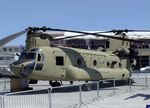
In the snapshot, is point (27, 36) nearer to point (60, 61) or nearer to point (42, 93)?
point (60, 61)

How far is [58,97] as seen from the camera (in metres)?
14.9

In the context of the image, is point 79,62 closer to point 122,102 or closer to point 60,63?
point 60,63

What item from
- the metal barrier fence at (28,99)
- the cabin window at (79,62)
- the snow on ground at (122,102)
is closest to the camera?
the metal barrier fence at (28,99)

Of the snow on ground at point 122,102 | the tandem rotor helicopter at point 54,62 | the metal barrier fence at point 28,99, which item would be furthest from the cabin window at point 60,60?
the metal barrier fence at point 28,99

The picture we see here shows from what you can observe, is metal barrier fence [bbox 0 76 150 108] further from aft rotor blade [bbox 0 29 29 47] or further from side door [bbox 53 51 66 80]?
aft rotor blade [bbox 0 29 29 47]

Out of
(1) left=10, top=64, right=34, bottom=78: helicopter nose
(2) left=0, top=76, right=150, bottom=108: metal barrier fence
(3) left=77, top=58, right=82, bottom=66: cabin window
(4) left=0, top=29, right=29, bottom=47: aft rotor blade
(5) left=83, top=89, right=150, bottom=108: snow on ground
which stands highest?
(4) left=0, top=29, right=29, bottom=47: aft rotor blade

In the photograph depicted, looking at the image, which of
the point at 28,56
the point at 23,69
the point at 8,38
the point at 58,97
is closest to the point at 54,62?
the point at 28,56

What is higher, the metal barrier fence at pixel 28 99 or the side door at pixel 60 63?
the side door at pixel 60 63

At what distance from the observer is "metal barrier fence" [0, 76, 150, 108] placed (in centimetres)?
1323

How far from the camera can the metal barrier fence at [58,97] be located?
13227mm

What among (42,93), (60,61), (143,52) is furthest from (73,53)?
(143,52)

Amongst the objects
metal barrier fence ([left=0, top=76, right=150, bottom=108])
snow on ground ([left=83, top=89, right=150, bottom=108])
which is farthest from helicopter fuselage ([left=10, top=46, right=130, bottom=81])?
snow on ground ([left=83, top=89, right=150, bottom=108])

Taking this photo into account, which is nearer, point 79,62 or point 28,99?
point 28,99

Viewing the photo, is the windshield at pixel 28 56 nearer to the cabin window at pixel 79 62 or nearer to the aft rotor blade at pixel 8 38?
the aft rotor blade at pixel 8 38
